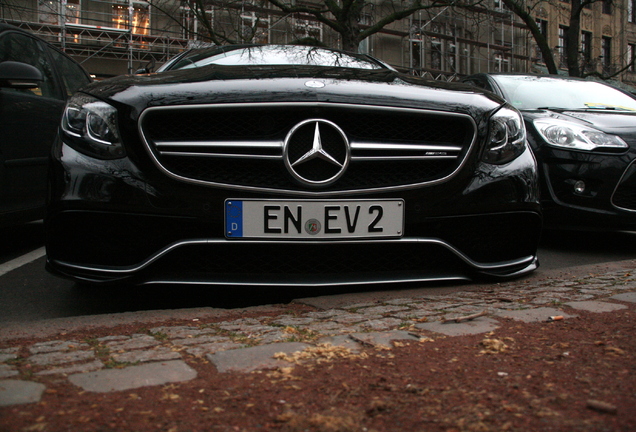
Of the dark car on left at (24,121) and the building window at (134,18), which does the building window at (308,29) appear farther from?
the dark car on left at (24,121)

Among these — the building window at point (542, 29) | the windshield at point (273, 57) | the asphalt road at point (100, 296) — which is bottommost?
the asphalt road at point (100, 296)

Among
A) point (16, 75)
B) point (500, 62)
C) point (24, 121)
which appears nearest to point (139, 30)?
point (500, 62)

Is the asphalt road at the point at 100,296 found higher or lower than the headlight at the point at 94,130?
lower

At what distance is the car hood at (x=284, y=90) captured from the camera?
2805 millimetres

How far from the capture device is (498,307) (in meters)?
2.74

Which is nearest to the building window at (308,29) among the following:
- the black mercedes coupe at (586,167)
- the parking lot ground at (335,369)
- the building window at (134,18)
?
the building window at (134,18)

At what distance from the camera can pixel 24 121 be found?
4.45 metres

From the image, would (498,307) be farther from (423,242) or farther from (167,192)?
(167,192)

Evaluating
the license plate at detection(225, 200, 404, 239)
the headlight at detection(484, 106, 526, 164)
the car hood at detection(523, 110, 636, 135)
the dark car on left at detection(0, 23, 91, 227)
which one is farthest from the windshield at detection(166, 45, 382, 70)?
the car hood at detection(523, 110, 636, 135)

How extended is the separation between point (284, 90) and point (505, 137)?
3.55 ft

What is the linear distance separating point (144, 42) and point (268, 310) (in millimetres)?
24060

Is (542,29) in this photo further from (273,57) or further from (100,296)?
(100,296)

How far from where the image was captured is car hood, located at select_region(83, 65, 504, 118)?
9.20ft

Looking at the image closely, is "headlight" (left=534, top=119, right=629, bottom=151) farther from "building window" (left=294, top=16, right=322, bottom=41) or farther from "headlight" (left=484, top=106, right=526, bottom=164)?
"building window" (left=294, top=16, right=322, bottom=41)
